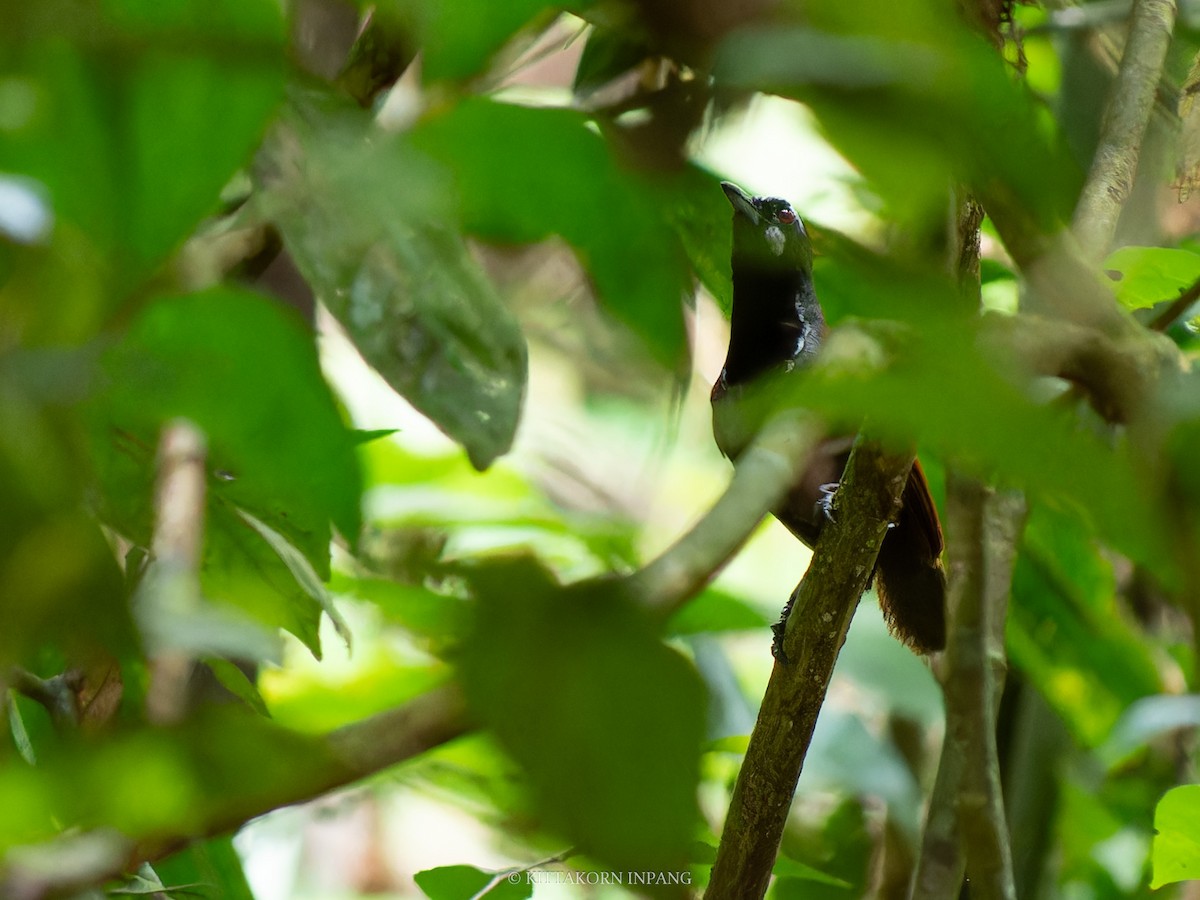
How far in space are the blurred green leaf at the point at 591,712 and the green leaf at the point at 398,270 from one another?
175 millimetres

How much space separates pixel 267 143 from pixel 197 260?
0.26 feet

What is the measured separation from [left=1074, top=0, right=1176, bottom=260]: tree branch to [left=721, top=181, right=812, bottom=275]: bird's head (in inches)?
17.0

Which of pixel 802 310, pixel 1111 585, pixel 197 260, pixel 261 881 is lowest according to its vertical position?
pixel 261 881

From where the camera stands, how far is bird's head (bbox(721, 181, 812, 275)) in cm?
75

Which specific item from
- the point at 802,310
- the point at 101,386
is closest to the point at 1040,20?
the point at 802,310

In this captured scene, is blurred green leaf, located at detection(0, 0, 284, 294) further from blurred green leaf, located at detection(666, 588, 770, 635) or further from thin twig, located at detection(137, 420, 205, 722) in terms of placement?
blurred green leaf, located at detection(666, 588, 770, 635)

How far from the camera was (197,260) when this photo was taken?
0.65 metres

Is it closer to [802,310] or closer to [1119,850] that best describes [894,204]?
[802,310]

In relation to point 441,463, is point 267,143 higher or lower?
lower

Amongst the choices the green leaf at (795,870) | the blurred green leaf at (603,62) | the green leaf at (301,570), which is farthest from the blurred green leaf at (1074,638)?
the blurred green leaf at (603,62)

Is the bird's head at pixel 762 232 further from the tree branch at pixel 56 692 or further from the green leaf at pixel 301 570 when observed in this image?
the tree branch at pixel 56 692

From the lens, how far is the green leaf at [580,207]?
0.57 meters

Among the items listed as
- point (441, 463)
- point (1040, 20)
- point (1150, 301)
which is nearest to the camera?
point (1150, 301)

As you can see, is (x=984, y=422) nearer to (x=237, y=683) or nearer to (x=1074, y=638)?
(x=237, y=683)
